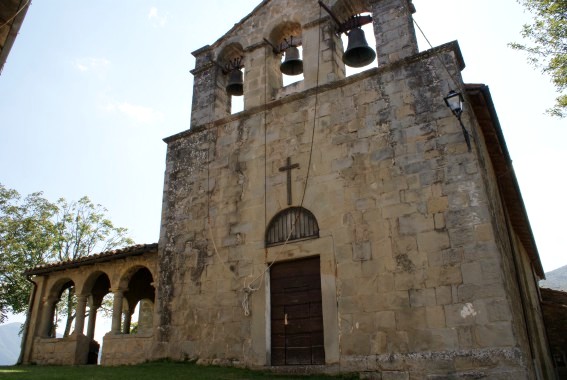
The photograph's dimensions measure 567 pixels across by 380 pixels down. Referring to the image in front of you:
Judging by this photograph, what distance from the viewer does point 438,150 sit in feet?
24.1

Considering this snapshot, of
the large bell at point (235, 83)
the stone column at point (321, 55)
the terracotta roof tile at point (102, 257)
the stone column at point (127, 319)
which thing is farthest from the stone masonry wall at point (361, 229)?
the stone column at point (127, 319)

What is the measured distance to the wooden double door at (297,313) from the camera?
7527 mm

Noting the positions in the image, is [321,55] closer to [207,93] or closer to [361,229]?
[207,93]

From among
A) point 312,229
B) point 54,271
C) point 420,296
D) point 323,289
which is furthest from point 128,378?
point 54,271

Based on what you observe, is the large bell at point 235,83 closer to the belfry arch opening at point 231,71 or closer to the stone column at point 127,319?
the belfry arch opening at point 231,71

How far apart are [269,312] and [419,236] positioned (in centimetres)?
301

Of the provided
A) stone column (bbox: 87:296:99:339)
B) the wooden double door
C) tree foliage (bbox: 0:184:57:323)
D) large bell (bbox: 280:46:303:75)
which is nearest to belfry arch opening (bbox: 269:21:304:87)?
large bell (bbox: 280:46:303:75)

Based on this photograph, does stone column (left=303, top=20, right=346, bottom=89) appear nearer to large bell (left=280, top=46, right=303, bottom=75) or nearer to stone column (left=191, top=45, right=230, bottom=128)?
large bell (left=280, top=46, right=303, bottom=75)

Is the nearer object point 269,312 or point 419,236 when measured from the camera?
point 419,236

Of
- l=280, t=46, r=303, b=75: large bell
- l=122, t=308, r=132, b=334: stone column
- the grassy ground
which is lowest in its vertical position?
the grassy ground

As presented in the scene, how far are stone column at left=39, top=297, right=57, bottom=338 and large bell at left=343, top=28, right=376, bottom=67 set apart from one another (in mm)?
10760

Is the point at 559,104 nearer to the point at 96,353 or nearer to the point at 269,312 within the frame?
the point at 269,312

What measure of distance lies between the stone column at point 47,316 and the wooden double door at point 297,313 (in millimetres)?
8171

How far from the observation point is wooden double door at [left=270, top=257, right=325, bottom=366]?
7.53 m
